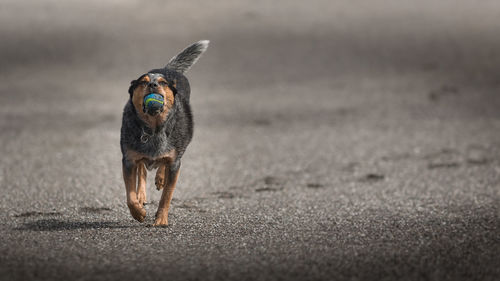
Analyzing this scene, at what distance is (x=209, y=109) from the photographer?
50.0 ft

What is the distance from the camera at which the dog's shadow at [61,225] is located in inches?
262

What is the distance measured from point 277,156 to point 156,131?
555 cm

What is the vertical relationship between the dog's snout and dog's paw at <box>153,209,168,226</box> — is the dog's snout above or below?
above

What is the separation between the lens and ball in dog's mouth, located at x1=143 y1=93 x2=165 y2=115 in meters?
5.91

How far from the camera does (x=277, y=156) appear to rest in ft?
38.3

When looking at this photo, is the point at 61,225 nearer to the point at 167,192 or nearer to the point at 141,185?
the point at 141,185

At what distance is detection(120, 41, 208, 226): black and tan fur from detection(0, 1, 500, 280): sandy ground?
42 cm

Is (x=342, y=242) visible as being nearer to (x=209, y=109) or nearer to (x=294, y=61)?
(x=209, y=109)

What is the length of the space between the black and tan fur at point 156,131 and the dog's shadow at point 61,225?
0.41m

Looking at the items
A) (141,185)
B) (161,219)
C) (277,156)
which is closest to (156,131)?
(161,219)

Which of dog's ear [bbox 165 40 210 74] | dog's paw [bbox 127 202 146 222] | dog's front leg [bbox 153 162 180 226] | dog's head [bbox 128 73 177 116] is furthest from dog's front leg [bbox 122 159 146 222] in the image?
dog's ear [bbox 165 40 210 74]

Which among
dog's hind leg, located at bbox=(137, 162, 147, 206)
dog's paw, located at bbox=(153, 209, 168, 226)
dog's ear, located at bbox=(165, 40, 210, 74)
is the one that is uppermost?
dog's ear, located at bbox=(165, 40, 210, 74)

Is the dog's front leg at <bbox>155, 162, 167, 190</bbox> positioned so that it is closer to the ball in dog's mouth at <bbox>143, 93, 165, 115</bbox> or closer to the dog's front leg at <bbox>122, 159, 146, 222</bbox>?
the dog's front leg at <bbox>122, 159, 146, 222</bbox>

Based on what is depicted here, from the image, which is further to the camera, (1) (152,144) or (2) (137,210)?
(2) (137,210)
